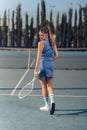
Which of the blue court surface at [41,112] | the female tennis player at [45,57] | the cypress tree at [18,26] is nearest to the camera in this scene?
the blue court surface at [41,112]

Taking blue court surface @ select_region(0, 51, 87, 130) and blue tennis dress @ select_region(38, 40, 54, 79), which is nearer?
blue court surface @ select_region(0, 51, 87, 130)

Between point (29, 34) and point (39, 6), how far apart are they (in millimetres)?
1529

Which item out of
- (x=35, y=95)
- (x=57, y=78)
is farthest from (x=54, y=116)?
(x=57, y=78)

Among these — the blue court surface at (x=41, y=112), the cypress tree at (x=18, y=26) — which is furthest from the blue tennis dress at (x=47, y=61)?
the cypress tree at (x=18, y=26)

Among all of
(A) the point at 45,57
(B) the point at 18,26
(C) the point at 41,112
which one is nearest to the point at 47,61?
(A) the point at 45,57

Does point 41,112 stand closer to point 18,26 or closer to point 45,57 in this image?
point 45,57

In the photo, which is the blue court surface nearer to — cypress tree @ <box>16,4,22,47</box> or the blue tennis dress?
the blue tennis dress

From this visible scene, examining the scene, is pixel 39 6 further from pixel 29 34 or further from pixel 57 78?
pixel 57 78

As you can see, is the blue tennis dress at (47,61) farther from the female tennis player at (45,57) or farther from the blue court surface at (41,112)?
the blue court surface at (41,112)

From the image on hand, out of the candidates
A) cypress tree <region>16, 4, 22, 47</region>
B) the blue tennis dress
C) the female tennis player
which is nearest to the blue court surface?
the female tennis player

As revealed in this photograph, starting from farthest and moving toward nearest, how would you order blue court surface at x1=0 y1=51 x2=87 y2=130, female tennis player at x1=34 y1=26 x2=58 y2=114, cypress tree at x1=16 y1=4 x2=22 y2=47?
1. cypress tree at x1=16 y1=4 x2=22 y2=47
2. female tennis player at x1=34 y1=26 x2=58 y2=114
3. blue court surface at x1=0 y1=51 x2=87 y2=130

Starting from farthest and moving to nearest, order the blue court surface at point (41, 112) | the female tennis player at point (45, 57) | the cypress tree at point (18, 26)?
the cypress tree at point (18, 26) → the female tennis player at point (45, 57) → the blue court surface at point (41, 112)

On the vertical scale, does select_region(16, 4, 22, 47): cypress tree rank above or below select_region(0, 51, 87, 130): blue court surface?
above

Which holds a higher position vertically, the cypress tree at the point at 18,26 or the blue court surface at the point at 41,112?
the cypress tree at the point at 18,26
